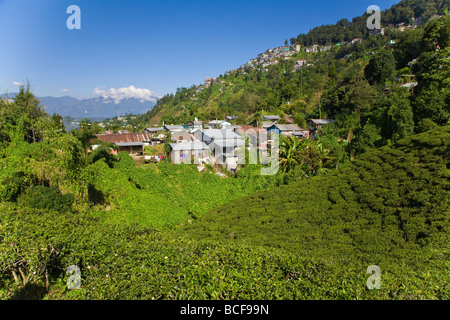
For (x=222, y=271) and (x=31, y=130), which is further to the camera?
(x=31, y=130)

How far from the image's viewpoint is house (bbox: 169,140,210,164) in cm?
1823

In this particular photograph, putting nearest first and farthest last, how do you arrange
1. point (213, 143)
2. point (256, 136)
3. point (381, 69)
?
1. point (213, 143)
2. point (256, 136)
3. point (381, 69)

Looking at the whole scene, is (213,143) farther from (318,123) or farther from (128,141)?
(318,123)

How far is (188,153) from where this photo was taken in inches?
732

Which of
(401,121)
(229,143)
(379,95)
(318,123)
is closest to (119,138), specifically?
(229,143)

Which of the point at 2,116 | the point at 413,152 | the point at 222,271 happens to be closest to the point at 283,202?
the point at 413,152

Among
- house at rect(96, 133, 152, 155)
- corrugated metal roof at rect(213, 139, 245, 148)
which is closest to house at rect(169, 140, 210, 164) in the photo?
corrugated metal roof at rect(213, 139, 245, 148)

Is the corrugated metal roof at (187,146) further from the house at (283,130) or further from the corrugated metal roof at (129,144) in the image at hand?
the house at (283,130)

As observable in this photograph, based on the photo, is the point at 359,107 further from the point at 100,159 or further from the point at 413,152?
the point at 100,159

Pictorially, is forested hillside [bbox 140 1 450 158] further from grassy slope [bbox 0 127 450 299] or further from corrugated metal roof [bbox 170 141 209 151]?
corrugated metal roof [bbox 170 141 209 151]

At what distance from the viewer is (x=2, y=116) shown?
1220cm

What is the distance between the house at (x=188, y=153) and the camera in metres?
18.2

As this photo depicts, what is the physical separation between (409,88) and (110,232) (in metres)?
27.2

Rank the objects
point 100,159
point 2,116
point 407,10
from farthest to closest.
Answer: point 407,10
point 100,159
point 2,116
